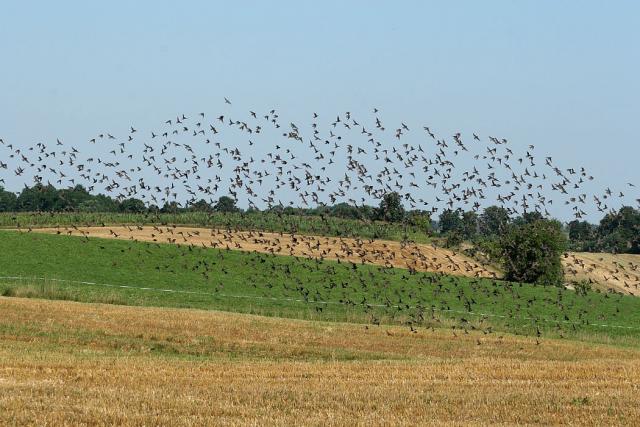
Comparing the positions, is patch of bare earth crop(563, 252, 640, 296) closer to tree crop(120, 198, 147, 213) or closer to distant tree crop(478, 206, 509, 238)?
distant tree crop(478, 206, 509, 238)

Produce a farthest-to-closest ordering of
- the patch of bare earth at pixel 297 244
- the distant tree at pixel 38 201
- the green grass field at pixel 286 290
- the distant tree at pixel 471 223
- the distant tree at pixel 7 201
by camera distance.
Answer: the distant tree at pixel 7 201
the distant tree at pixel 38 201
the patch of bare earth at pixel 297 244
the green grass field at pixel 286 290
the distant tree at pixel 471 223

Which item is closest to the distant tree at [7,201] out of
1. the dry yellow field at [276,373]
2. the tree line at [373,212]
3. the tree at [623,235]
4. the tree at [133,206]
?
the tree line at [373,212]

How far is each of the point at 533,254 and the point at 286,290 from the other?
28.1 metres

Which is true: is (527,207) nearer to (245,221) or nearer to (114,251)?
(114,251)

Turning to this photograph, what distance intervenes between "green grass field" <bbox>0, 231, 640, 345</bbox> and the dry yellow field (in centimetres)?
609

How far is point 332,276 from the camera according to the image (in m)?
64.2

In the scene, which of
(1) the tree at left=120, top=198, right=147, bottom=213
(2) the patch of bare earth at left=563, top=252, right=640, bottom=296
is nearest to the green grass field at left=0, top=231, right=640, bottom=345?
(2) the patch of bare earth at left=563, top=252, right=640, bottom=296

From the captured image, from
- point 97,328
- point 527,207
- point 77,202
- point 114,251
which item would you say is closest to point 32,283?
point 114,251

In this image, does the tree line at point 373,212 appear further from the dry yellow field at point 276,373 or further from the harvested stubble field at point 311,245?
the dry yellow field at point 276,373

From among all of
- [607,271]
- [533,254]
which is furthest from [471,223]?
[607,271]

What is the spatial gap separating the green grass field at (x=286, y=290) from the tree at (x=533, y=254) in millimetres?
8528

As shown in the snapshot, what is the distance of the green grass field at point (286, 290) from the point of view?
48.0 metres

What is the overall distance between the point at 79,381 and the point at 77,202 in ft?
361

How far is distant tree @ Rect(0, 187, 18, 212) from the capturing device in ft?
453
